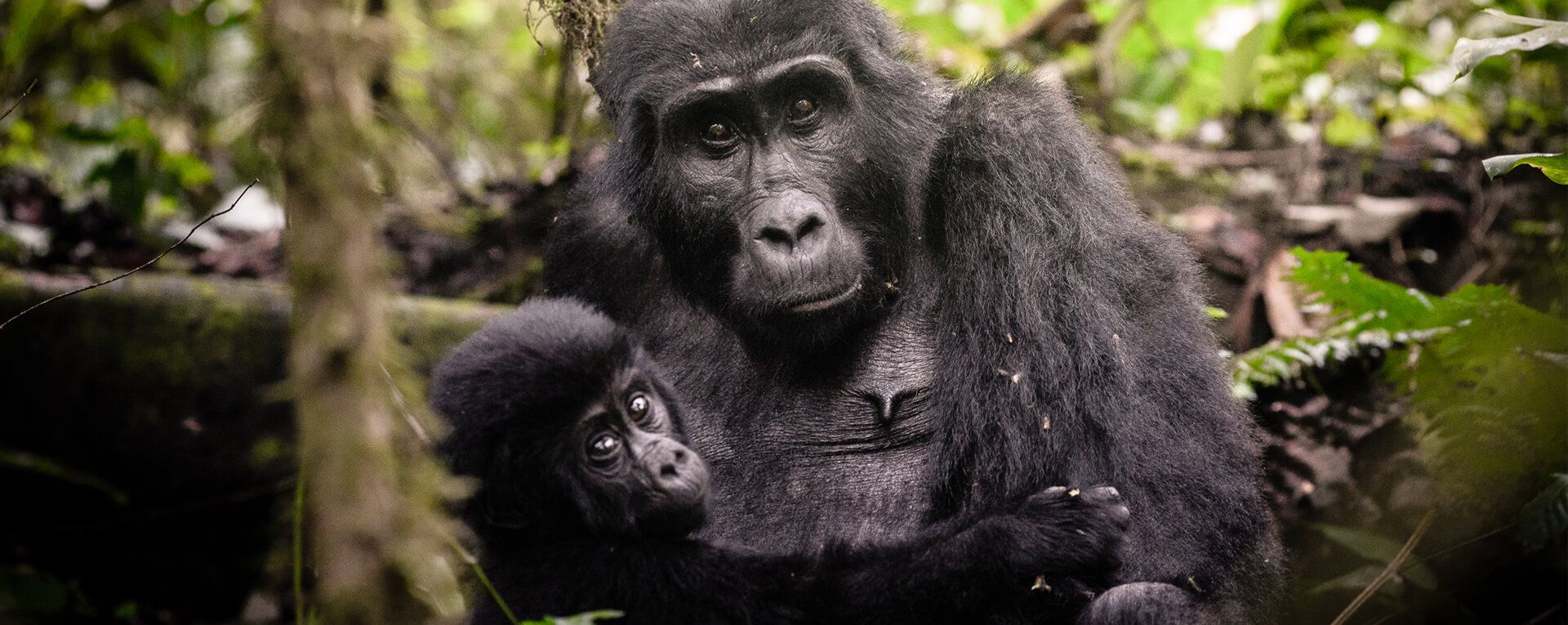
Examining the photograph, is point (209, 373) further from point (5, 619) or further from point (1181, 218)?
point (1181, 218)

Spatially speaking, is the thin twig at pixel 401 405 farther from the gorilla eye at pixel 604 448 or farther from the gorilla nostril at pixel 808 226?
the gorilla nostril at pixel 808 226

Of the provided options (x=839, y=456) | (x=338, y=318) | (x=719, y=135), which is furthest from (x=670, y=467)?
(x=338, y=318)

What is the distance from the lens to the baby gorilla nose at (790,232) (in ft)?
9.33

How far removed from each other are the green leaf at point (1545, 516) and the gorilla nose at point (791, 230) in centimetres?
197

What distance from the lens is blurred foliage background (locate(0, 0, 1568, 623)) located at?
3.43 meters

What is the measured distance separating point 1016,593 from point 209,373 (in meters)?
3.59

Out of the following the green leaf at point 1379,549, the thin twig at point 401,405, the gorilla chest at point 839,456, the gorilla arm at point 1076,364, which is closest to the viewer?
the thin twig at point 401,405

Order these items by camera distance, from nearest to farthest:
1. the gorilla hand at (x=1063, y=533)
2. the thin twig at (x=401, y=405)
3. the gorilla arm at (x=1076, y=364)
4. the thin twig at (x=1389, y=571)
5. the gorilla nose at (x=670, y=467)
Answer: the thin twig at (x=401, y=405) → the gorilla hand at (x=1063, y=533) → the gorilla arm at (x=1076, y=364) → the gorilla nose at (x=670, y=467) → the thin twig at (x=1389, y=571)

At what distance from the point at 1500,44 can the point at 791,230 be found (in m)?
1.78

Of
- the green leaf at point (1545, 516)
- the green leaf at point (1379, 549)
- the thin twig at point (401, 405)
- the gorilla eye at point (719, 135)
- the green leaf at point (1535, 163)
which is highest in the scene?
the gorilla eye at point (719, 135)

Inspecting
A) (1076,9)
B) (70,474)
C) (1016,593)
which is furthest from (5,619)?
(1076,9)

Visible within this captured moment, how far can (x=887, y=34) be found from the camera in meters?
3.39

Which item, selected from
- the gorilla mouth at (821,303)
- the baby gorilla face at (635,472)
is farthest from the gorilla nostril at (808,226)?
the baby gorilla face at (635,472)

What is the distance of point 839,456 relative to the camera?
317 centimetres
